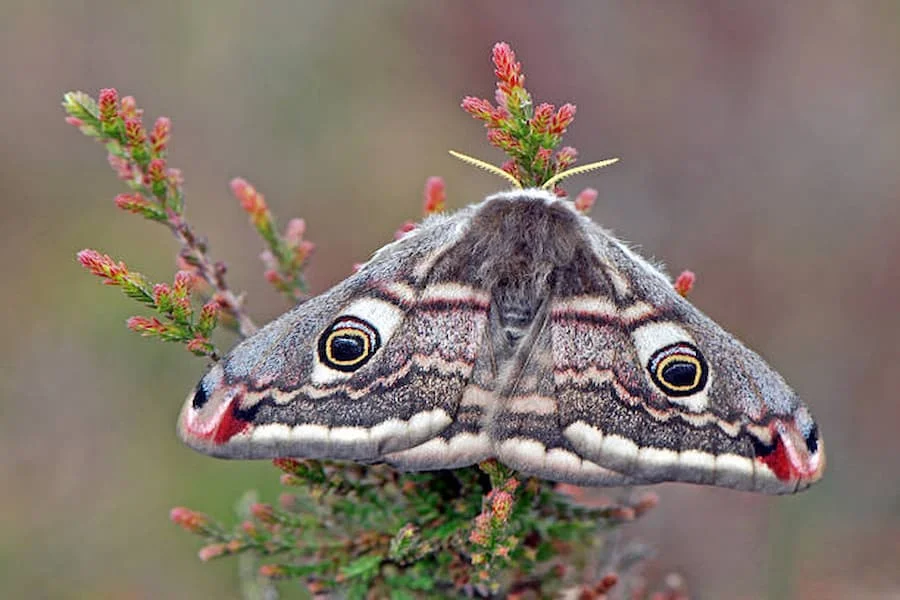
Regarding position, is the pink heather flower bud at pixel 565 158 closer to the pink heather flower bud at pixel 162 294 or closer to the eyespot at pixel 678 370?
the eyespot at pixel 678 370

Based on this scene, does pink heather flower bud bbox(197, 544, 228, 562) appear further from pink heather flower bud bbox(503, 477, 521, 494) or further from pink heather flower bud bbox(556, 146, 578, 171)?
pink heather flower bud bbox(556, 146, 578, 171)

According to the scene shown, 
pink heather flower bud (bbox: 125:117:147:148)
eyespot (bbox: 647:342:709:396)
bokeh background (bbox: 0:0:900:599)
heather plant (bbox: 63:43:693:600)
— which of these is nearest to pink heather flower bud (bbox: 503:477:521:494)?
heather plant (bbox: 63:43:693:600)

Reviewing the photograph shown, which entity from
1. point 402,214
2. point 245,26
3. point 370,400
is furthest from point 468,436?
point 245,26

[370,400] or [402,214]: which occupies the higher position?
[402,214]

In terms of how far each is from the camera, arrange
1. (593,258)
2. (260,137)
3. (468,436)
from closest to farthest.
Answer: (468,436) < (593,258) < (260,137)

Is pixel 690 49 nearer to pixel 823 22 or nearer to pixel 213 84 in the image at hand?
pixel 823 22

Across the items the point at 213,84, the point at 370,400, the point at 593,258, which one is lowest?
the point at 370,400

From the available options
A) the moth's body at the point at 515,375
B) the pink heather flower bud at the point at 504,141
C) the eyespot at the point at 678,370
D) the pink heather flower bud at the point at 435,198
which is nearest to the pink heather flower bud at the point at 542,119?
the pink heather flower bud at the point at 504,141
